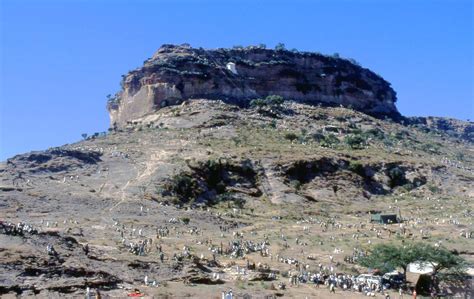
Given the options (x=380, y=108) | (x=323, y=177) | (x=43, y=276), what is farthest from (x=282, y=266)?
(x=380, y=108)

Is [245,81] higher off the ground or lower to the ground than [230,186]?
higher

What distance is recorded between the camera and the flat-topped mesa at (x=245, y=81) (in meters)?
96.9

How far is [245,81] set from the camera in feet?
345

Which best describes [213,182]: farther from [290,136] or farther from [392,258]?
[392,258]

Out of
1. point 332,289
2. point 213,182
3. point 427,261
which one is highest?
point 213,182

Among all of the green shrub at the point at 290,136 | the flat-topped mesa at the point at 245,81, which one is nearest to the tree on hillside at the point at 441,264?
the green shrub at the point at 290,136

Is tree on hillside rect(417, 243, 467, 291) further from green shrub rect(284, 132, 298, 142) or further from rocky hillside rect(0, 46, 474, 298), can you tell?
green shrub rect(284, 132, 298, 142)

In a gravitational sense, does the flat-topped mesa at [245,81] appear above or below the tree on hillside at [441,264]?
above

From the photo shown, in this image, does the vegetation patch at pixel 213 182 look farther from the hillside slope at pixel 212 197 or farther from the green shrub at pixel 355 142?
the green shrub at pixel 355 142

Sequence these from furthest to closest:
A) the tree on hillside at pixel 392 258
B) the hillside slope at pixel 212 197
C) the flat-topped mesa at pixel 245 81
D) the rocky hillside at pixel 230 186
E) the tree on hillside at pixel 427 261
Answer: the flat-topped mesa at pixel 245 81, the tree on hillside at pixel 392 258, the tree on hillside at pixel 427 261, the rocky hillside at pixel 230 186, the hillside slope at pixel 212 197

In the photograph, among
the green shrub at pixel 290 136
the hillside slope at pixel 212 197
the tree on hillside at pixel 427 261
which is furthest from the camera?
the green shrub at pixel 290 136

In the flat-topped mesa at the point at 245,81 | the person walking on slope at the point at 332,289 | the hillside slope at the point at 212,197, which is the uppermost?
the flat-topped mesa at the point at 245,81

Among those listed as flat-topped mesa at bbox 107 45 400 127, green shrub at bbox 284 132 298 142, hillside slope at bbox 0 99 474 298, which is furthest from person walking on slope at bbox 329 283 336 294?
flat-topped mesa at bbox 107 45 400 127

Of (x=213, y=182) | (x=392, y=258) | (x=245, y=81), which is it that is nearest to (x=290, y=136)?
(x=213, y=182)
